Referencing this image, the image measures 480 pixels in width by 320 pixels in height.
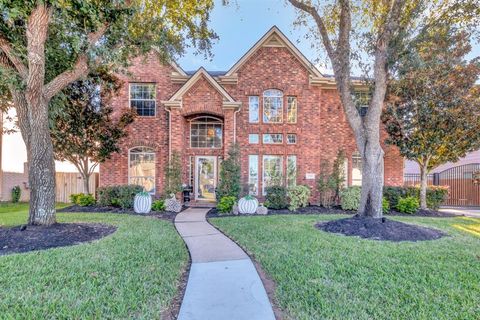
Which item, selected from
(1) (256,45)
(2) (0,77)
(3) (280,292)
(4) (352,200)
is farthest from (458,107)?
(2) (0,77)

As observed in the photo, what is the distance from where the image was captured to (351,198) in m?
11.5

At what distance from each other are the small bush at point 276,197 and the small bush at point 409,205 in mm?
5111

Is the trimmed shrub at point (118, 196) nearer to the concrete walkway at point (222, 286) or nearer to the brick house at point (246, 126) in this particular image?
the brick house at point (246, 126)

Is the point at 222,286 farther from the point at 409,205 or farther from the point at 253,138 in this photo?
the point at 409,205

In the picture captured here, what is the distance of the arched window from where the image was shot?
1345cm

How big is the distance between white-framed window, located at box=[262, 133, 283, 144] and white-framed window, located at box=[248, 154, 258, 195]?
1002 mm

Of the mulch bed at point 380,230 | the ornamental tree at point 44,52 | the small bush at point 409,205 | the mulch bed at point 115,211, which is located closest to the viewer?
the ornamental tree at point 44,52

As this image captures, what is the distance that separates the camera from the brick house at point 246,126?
13.1m

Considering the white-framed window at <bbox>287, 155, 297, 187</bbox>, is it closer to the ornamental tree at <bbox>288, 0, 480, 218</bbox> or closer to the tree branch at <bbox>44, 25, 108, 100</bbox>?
the ornamental tree at <bbox>288, 0, 480, 218</bbox>

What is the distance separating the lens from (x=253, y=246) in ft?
18.4

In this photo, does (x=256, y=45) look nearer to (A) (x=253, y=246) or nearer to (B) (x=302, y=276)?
(A) (x=253, y=246)

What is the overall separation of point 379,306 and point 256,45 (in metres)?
12.4

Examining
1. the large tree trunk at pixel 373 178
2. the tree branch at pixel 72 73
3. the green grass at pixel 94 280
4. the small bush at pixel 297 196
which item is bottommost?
the green grass at pixel 94 280

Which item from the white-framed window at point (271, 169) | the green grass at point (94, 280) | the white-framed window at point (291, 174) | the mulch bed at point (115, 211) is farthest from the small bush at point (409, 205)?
the green grass at point (94, 280)
